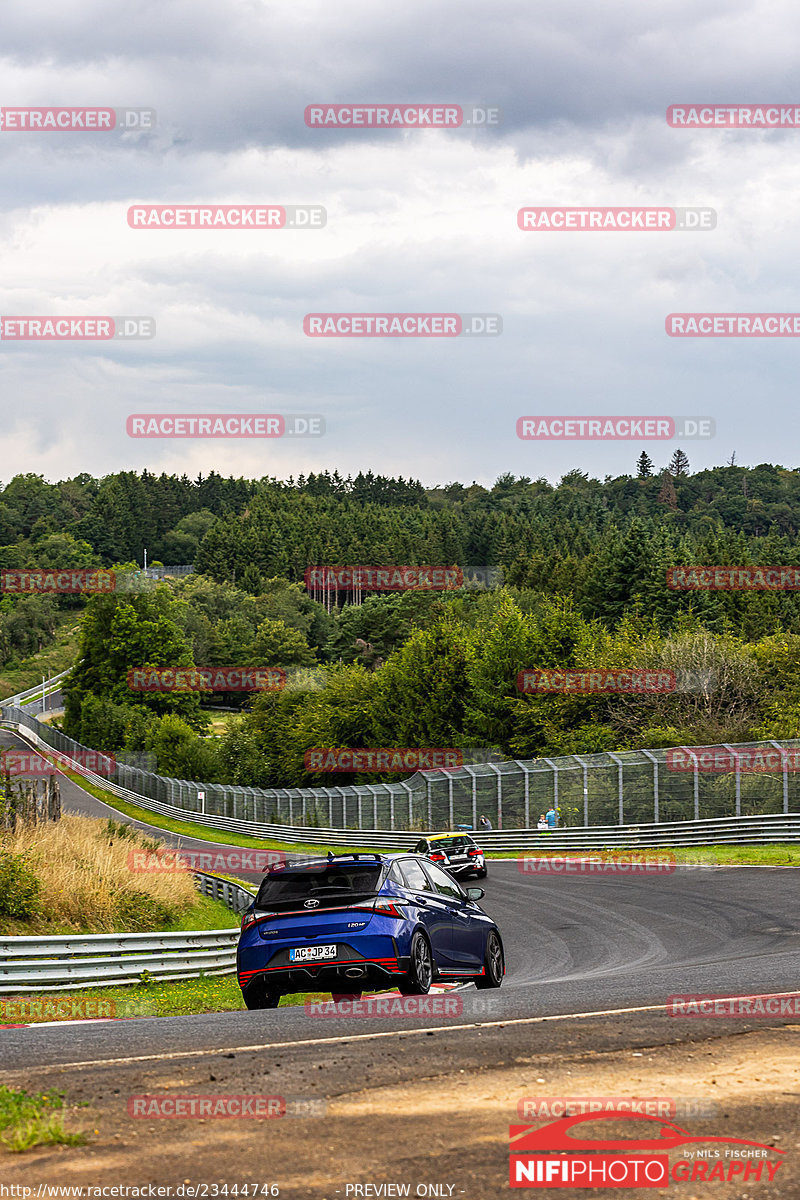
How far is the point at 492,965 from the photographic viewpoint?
13.8 metres

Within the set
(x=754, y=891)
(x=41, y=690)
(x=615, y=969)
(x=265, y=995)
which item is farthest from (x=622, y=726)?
(x=41, y=690)

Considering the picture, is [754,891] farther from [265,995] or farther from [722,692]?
[722,692]

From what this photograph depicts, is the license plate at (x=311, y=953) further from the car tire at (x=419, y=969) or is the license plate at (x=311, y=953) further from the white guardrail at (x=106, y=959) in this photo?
the white guardrail at (x=106, y=959)

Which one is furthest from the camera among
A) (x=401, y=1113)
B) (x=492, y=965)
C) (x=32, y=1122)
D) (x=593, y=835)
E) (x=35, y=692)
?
(x=35, y=692)

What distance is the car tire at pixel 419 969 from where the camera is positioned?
1135cm

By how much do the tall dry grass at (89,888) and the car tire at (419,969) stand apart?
6907mm

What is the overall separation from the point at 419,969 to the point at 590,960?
6621 millimetres

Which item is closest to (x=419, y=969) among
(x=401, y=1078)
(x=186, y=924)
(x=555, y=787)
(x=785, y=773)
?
(x=401, y=1078)

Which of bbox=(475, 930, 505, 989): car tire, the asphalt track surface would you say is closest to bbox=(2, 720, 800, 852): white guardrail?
the asphalt track surface

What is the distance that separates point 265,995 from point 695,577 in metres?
92.0

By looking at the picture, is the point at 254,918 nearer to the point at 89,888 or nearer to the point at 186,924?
the point at 89,888

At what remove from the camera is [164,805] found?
75625 mm

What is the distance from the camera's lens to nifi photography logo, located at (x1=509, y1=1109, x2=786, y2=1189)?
5.10 metres

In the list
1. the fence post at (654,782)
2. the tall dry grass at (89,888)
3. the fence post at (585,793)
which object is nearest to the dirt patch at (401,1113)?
the tall dry grass at (89,888)
